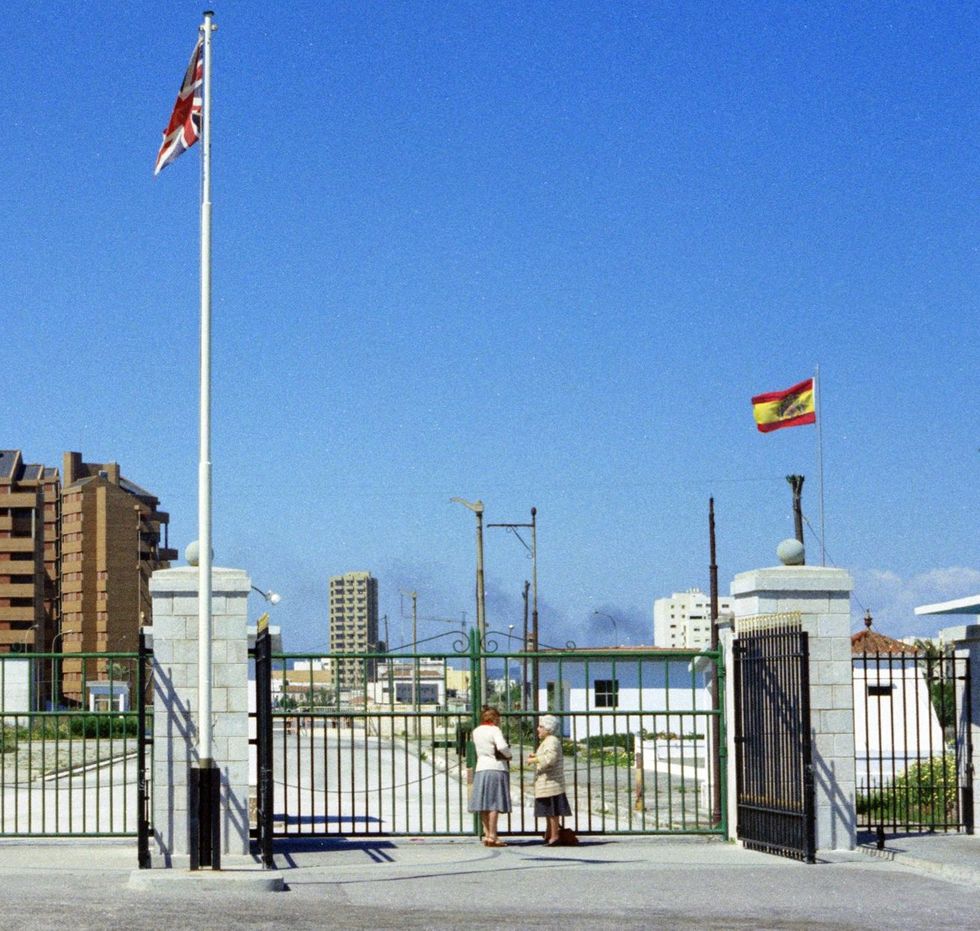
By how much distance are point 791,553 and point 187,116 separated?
8.32 meters

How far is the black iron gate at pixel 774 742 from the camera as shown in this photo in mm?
16938

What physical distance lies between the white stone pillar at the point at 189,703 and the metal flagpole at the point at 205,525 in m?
0.96

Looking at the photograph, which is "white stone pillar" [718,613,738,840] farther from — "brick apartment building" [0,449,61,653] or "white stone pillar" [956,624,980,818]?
"brick apartment building" [0,449,61,653]

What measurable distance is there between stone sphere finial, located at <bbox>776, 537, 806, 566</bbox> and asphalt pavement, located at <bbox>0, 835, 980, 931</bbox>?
332 centimetres

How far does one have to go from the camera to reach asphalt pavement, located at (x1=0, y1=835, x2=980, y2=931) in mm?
12875

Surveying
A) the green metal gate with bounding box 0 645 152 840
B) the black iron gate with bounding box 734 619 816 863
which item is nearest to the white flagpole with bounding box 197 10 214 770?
the green metal gate with bounding box 0 645 152 840

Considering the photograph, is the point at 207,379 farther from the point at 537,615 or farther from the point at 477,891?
the point at 537,615

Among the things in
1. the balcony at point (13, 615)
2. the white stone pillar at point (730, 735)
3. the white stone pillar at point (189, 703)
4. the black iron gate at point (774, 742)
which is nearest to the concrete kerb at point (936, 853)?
the black iron gate at point (774, 742)

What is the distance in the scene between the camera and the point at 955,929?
12.5m

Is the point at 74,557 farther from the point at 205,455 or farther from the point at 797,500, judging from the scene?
the point at 205,455

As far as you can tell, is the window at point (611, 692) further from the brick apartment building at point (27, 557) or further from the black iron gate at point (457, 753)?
the brick apartment building at point (27, 557)

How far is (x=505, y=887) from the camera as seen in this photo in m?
15.1

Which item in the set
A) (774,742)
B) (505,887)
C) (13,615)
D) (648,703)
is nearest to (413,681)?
(774,742)

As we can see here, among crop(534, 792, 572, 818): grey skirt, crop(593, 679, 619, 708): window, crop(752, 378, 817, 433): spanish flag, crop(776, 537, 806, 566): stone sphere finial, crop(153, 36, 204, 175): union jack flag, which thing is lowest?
crop(534, 792, 572, 818): grey skirt
